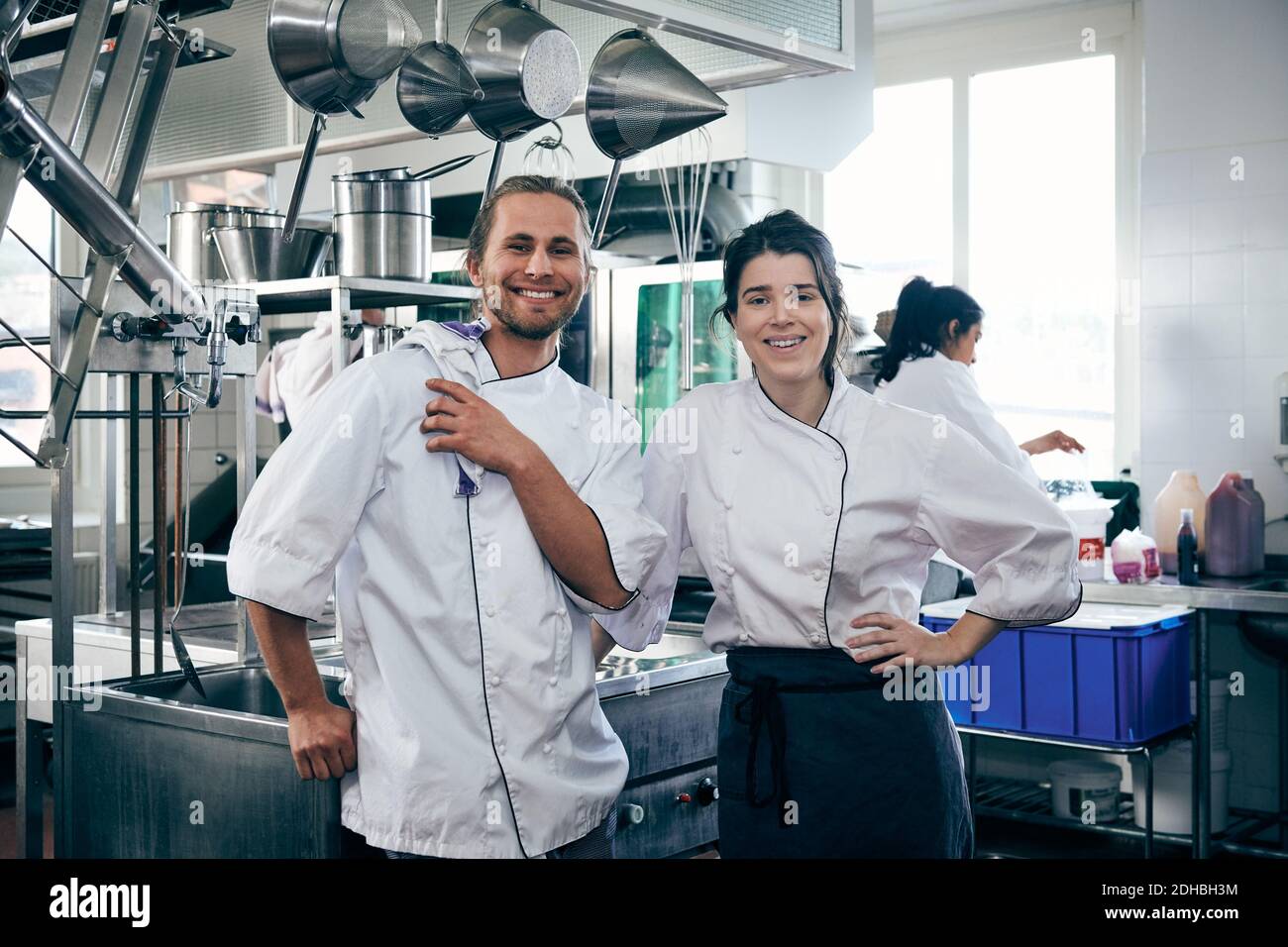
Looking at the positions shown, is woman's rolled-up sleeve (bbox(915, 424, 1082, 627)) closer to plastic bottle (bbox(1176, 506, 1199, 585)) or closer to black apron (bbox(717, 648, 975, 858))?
black apron (bbox(717, 648, 975, 858))

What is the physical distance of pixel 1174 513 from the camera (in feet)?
12.6

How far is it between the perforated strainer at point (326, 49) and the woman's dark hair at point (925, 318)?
2.32m

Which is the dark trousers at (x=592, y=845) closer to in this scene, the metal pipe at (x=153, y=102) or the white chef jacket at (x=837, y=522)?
the white chef jacket at (x=837, y=522)

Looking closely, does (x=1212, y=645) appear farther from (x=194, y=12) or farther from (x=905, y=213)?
(x=194, y=12)

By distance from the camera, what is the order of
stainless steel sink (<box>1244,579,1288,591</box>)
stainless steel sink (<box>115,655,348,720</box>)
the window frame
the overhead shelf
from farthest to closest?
the window frame < stainless steel sink (<box>1244,579,1288,591</box>) < the overhead shelf < stainless steel sink (<box>115,655,348,720</box>)

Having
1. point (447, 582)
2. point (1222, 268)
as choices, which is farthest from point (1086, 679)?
point (447, 582)

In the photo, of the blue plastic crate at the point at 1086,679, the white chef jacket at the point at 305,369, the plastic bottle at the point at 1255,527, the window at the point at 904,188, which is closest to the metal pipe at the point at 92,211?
the white chef jacket at the point at 305,369

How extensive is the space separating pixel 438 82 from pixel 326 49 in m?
0.22

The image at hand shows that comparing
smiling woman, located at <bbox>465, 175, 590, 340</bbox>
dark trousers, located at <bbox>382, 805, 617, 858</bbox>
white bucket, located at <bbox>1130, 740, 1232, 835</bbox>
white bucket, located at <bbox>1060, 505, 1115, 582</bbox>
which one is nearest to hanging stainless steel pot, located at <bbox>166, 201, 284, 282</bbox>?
smiling woman, located at <bbox>465, 175, 590, 340</bbox>

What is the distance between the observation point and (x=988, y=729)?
11.3 feet

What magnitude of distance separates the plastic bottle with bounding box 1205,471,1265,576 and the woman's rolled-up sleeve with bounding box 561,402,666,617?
262 centimetres

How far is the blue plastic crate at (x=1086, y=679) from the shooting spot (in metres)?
3.26

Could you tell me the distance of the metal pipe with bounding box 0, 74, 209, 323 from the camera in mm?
1563
